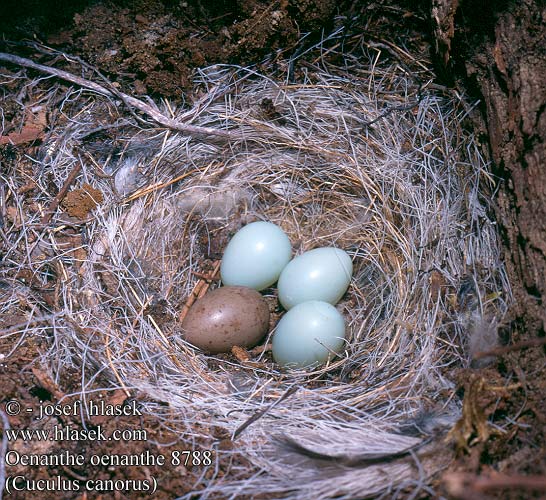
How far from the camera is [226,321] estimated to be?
2.28m

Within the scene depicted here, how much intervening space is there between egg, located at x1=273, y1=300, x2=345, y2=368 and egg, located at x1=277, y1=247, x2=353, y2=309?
0.28 feet

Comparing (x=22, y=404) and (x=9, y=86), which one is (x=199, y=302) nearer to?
(x=22, y=404)

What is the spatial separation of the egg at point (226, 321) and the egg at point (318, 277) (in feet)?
0.49

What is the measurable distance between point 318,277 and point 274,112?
83cm

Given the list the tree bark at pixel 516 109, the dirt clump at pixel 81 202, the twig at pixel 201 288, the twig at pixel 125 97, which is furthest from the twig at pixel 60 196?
the tree bark at pixel 516 109

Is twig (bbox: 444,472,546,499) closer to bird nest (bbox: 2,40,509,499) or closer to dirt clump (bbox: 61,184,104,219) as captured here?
bird nest (bbox: 2,40,509,499)

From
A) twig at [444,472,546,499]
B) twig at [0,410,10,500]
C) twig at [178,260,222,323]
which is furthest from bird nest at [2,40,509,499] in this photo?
Answer: twig at [444,472,546,499]

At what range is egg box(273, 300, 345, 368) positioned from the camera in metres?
2.19

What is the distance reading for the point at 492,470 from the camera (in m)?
1.59

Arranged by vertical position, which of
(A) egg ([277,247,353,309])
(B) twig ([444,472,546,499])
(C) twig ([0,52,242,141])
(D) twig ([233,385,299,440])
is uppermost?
(C) twig ([0,52,242,141])

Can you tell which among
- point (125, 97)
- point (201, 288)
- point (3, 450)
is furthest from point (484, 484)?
point (125, 97)

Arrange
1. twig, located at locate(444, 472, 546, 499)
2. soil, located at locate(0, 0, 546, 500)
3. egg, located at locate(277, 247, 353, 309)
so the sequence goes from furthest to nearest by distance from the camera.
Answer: egg, located at locate(277, 247, 353, 309), soil, located at locate(0, 0, 546, 500), twig, located at locate(444, 472, 546, 499)

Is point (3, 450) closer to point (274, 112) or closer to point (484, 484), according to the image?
point (484, 484)

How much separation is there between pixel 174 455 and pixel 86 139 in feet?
4.87
